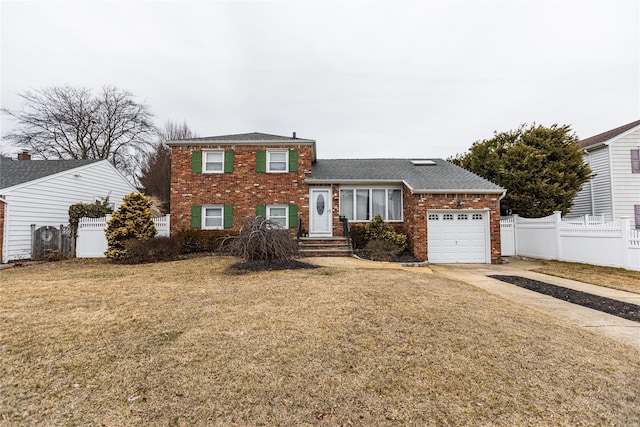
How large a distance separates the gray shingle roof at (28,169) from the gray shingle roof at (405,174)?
12805mm

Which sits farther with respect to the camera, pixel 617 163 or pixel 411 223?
pixel 617 163

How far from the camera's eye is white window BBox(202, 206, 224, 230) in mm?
14148

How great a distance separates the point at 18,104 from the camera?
22516mm

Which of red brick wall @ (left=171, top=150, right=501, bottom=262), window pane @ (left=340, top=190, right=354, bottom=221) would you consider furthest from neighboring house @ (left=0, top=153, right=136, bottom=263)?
window pane @ (left=340, top=190, right=354, bottom=221)

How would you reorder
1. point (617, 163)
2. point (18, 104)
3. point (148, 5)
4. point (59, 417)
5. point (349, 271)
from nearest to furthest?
point (59, 417), point (349, 271), point (148, 5), point (617, 163), point (18, 104)

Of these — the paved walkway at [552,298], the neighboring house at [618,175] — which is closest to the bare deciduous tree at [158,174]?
the paved walkway at [552,298]

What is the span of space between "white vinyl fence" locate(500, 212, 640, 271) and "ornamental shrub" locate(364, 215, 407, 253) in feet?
20.6

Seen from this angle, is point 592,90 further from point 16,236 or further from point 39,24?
point 16,236

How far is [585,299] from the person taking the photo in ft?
21.2

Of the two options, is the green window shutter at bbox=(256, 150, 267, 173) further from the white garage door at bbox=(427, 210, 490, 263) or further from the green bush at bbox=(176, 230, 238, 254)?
the white garage door at bbox=(427, 210, 490, 263)

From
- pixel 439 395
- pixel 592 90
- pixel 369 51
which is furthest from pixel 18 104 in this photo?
pixel 592 90

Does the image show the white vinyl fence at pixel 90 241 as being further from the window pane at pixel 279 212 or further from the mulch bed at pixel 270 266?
the mulch bed at pixel 270 266

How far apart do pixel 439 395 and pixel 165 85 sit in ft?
68.5

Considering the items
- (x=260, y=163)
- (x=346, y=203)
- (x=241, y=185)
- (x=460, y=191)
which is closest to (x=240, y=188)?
(x=241, y=185)
